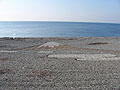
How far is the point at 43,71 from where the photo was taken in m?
8.40

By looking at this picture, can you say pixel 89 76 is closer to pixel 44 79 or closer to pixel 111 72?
pixel 111 72

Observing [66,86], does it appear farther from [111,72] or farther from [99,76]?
[111,72]

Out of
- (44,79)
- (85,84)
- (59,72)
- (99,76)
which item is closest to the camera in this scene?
(85,84)

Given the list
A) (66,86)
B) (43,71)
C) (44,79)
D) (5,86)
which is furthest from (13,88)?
(43,71)

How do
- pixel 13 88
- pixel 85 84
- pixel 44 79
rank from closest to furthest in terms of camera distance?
pixel 13 88, pixel 85 84, pixel 44 79

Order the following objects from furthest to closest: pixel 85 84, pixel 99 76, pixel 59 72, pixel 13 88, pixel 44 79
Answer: pixel 59 72
pixel 99 76
pixel 44 79
pixel 85 84
pixel 13 88

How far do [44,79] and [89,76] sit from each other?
215cm

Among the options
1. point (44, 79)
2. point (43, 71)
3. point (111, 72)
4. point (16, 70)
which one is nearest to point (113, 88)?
point (111, 72)

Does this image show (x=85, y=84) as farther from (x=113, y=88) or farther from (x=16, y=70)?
(x=16, y=70)

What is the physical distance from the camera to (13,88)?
5.92m

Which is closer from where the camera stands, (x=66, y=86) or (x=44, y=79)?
(x=66, y=86)

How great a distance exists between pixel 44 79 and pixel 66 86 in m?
1.30

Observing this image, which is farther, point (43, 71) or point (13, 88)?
point (43, 71)

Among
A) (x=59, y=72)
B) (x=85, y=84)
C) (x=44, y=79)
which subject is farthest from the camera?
(x=59, y=72)
